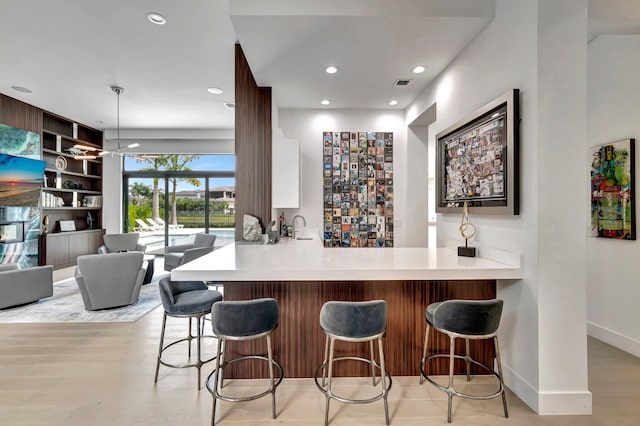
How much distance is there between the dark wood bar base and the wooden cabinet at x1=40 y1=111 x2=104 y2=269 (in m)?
5.31

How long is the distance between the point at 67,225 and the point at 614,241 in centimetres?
900

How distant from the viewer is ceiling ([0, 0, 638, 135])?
2.26 m

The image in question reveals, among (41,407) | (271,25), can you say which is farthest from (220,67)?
(41,407)

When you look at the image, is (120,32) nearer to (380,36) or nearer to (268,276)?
(380,36)

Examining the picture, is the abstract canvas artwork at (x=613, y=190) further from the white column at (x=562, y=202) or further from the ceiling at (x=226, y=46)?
the ceiling at (x=226, y=46)

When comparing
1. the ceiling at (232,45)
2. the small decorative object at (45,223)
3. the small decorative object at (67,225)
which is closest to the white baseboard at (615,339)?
the ceiling at (232,45)

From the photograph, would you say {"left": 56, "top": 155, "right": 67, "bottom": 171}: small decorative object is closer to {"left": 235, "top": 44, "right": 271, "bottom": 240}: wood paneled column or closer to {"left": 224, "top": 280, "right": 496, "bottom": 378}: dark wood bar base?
{"left": 235, "top": 44, "right": 271, "bottom": 240}: wood paneled column

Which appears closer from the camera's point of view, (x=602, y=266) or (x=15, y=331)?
(x=602, y=266)

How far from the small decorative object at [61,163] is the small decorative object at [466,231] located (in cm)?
771

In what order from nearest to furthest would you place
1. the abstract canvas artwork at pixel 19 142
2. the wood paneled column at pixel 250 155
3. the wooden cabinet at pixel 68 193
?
the wood paneled column at pixel 250 155 < the abstract canvas artwork at pixel 19 142 < the wooden cabinet at pixel 68 193

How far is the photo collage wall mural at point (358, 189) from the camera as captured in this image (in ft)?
14.9

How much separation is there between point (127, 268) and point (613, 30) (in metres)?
5.68

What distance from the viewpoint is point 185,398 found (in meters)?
2.07

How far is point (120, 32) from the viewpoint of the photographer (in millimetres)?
3098
